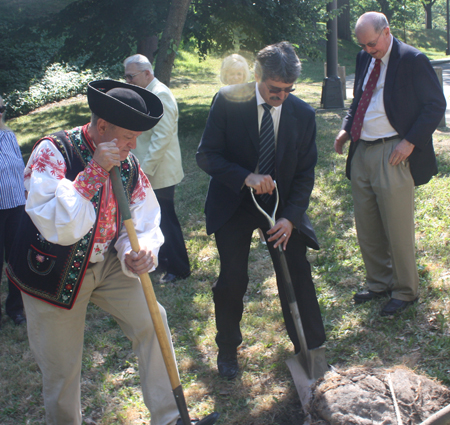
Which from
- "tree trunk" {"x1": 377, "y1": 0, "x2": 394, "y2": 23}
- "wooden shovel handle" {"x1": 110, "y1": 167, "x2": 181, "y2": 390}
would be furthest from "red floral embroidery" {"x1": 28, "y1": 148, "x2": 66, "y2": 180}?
"tree trunk" {"x1": 377, "y1": 0, "x2": 394, "y2": 23}

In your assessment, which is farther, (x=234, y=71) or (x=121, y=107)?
(x=234, y=71)

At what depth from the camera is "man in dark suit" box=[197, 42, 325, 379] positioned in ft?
10.0

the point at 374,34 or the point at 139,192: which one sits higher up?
the point at 374,34

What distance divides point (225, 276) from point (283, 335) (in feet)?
3.32

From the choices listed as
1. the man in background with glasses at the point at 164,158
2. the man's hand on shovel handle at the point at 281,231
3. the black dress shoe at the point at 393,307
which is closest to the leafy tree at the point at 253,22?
the man in background with glasses at the point at 164,158

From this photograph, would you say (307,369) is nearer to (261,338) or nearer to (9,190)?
(261,338)

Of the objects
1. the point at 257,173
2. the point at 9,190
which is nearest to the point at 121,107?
the point at 257,173

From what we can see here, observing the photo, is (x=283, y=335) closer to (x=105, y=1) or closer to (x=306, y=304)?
(x=306, y=304)

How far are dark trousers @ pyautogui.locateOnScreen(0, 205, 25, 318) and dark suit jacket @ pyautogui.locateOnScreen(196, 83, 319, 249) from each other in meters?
2.10

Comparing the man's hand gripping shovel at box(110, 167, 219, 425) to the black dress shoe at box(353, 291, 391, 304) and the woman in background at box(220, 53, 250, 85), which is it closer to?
the black dress shoe at box(353, 291, 391, 304)

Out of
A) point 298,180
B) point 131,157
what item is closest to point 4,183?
point 131,157

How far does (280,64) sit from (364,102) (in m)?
1.25

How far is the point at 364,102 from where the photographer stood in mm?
3750

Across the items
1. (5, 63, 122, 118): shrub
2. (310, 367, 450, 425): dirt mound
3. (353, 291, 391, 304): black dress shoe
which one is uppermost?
(310, 367, 450, 425): dirt mound
